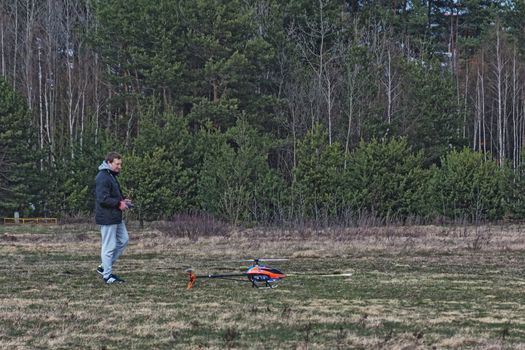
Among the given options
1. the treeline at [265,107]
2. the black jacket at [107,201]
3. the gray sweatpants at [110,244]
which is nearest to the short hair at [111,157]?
the black jacket at [107,201]

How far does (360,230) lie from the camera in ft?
89.5

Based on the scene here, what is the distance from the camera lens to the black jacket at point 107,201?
12.6 metres

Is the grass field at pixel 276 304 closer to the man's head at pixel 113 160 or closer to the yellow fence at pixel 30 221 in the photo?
the man's head at pixel 113 160

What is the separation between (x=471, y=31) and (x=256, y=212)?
39073 millimetres

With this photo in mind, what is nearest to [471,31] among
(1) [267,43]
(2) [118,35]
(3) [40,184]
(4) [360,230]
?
(1) [267,43]

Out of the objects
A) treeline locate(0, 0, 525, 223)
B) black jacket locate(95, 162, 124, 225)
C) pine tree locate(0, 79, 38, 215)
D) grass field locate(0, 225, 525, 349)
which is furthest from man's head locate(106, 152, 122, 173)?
pine tree locate(0, 79, 38, 215)

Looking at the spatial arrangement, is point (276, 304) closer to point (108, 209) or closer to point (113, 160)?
point (108, 209)

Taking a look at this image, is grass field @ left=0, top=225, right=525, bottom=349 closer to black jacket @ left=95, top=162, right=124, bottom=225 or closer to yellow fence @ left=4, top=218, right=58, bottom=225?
black jacket @ left=95, top=162, right=124, bottom=225

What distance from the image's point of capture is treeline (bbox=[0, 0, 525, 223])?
4031 cm

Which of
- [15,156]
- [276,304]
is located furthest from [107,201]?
[15,156]

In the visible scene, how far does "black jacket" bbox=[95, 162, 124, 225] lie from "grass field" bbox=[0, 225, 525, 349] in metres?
0.95

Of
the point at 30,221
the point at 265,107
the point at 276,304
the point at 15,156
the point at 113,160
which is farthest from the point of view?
the point at 265,107

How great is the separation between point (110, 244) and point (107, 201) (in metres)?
0.65

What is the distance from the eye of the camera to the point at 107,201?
41.3 feet
